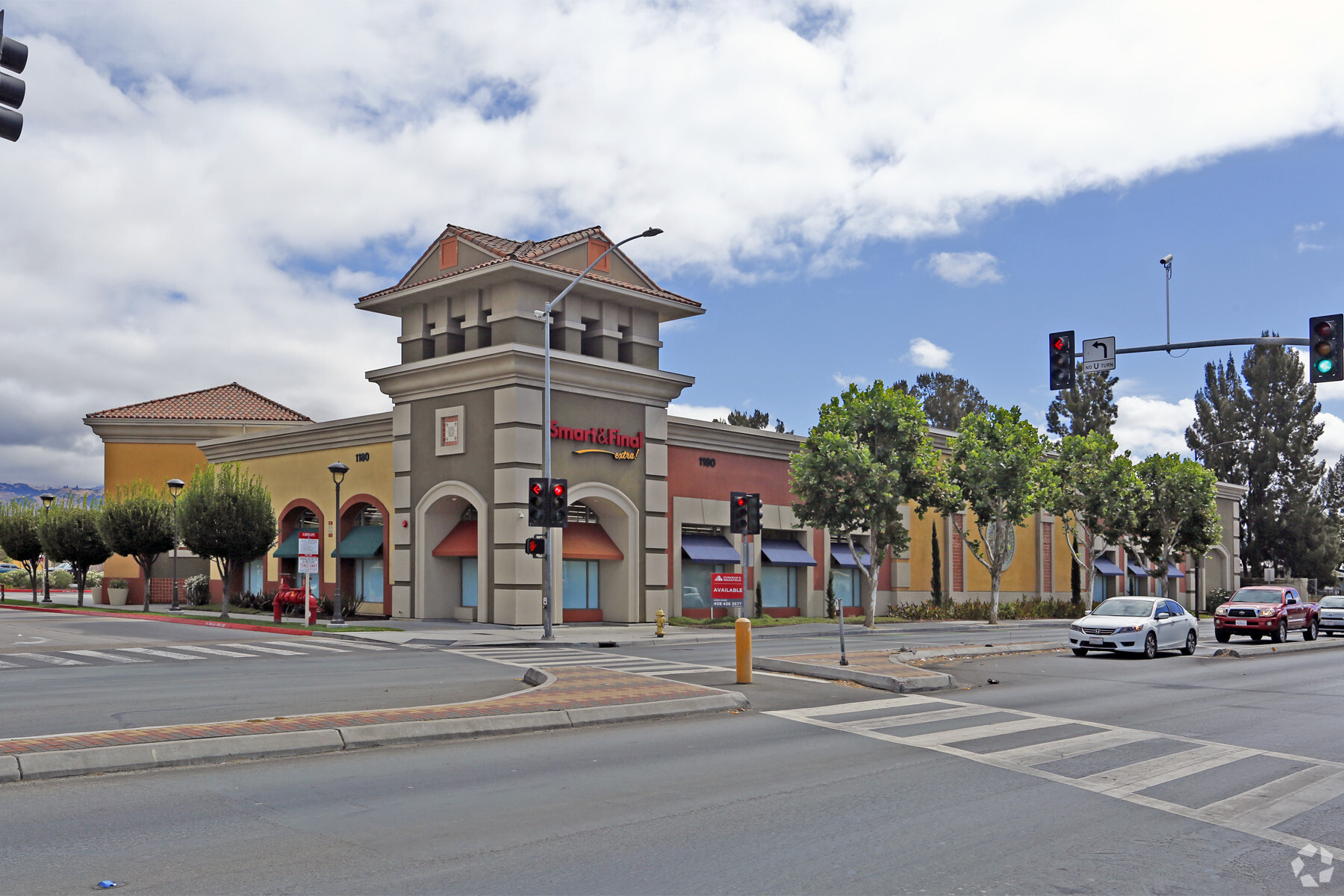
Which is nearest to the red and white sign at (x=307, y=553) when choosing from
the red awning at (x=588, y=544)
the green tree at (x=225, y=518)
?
the green tree at (x=225, y=518)

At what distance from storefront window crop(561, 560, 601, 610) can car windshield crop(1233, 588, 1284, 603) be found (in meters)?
20.4

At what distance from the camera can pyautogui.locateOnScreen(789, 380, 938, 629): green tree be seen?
3959 cm

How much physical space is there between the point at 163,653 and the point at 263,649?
2.21 metres

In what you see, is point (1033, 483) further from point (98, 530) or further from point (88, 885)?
point (88, 885)

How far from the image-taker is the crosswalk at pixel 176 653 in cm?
2144

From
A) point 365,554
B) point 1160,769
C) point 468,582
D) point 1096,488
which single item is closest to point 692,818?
point 1160,769

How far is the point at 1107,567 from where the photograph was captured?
64750mm

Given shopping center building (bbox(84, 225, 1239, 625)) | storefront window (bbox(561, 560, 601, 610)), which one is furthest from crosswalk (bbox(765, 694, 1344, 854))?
storefront window (bbox(561, 560, 601, 610))

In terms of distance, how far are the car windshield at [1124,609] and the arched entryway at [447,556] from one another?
64.6ft

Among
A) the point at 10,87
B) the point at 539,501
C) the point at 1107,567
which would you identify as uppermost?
the point at 10,87

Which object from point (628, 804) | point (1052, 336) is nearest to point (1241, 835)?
point (628, 804)

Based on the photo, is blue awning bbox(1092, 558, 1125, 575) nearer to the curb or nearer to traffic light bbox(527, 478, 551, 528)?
traffic light bbox(527, 478, 551, 528)

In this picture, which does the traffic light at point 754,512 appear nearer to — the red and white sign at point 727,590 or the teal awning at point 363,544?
the red and white sign at point 727,590

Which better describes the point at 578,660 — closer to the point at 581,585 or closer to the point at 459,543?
the point at 581,585
